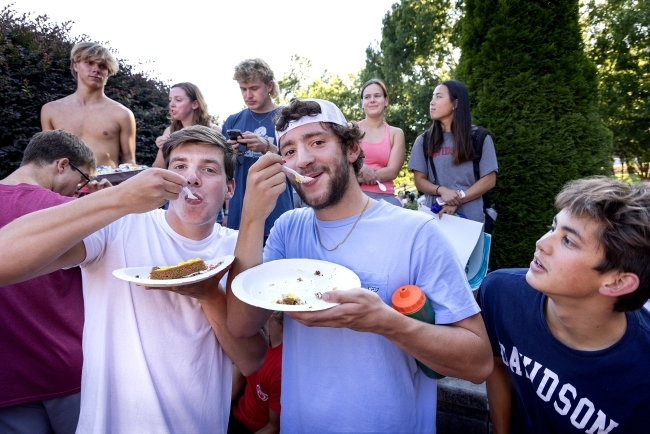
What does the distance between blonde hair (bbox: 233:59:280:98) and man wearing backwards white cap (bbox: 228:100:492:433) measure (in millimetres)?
2622

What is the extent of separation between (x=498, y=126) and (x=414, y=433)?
4.70 m

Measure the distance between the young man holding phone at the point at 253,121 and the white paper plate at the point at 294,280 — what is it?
2379 mm

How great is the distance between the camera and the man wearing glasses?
2.18 metres

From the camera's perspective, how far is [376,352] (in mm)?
1771

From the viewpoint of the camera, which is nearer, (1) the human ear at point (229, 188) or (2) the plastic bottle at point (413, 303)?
(2) the plastic bottle at point (413, 303)

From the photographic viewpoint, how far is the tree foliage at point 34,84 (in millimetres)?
5457

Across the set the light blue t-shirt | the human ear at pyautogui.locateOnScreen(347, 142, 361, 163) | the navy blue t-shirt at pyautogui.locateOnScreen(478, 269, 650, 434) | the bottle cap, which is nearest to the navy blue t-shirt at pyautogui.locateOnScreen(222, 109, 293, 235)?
the human ear at pyautogui.locateOnScreen(347, 142, 361, 163)

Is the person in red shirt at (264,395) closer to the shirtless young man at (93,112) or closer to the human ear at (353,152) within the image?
the human ear at (353,152)

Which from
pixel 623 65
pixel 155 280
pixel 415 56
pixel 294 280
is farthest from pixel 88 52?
pixel 415 56

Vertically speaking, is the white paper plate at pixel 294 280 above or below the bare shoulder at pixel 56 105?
below

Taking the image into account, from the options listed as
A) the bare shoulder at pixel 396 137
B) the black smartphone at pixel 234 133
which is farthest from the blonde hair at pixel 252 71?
the bare shoulder at pixel 396 137

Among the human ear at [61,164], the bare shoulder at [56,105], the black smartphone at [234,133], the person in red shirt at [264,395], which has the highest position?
the bare shoulder at [56,105]

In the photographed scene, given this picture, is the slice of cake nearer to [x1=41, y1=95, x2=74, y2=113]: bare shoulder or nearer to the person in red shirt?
the person in red shirt

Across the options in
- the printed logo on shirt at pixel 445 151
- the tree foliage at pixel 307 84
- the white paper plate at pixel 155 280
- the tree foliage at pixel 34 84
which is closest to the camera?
the white paper plate at pixel 155 280
